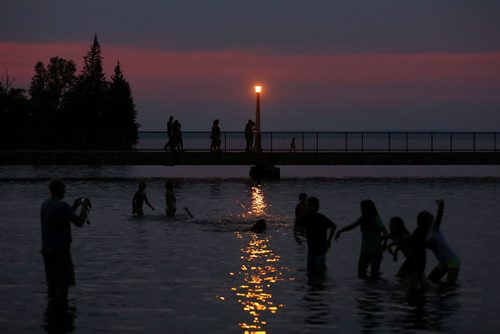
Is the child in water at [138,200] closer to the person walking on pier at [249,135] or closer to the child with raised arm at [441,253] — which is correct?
the child with raised arm at [441,253]

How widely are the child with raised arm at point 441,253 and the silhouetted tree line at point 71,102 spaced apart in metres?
85.0

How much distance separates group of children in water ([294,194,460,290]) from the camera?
57.4 feet

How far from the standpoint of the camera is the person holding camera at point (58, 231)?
581 inches

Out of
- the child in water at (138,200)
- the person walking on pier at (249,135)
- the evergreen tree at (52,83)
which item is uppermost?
the evergreen tree at (52,83)

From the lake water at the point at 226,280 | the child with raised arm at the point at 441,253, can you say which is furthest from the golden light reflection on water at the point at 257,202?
the child with raised arm at the point at 441,253

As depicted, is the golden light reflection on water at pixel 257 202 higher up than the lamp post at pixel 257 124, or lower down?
lower down

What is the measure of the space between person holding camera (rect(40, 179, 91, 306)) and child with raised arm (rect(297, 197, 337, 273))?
5.24m

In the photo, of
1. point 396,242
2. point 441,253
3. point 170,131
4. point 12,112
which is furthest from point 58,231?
point 12,112

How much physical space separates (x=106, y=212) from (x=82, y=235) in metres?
9.24

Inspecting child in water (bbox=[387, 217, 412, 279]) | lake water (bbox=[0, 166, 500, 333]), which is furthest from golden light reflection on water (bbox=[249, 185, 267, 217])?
child in water (bbox=[387, 217, 412, 279])

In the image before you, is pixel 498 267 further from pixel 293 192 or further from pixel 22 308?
pixel 293 192

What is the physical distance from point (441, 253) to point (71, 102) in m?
127

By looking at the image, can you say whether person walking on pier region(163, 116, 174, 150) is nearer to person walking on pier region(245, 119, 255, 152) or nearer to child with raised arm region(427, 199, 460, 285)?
person walking on pier region(245, 119, 255, 152)

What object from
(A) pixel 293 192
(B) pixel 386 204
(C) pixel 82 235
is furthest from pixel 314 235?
(A) pixel 293 192
